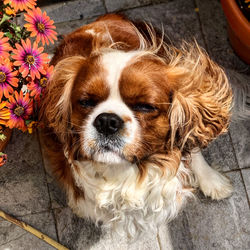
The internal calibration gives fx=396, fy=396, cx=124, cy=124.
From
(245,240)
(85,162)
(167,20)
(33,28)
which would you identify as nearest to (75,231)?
(85,162)

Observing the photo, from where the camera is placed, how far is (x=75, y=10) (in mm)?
3553

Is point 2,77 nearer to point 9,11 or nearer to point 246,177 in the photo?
point 9,11

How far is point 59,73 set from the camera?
7.61 ft

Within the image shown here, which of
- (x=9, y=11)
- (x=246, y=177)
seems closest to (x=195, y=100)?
(x=9, y=11)

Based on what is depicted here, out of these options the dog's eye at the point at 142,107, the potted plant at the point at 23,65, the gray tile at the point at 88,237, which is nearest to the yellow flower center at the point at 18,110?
the potted plant at the point at 23,65

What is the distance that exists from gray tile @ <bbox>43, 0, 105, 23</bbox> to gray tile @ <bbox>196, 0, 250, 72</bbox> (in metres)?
0.89

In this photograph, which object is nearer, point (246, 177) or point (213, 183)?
point (213, 183)

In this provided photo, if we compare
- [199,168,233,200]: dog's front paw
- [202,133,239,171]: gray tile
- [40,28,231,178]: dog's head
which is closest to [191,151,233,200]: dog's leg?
[199,168,233,200]: dog's front paw

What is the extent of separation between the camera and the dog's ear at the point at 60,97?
224 cm

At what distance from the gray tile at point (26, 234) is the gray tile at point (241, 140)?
62.5 inches

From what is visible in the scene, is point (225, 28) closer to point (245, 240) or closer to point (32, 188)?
point (245, 240)

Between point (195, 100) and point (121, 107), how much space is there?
463 millimetres

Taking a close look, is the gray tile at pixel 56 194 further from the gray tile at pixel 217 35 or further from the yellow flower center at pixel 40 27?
the gray tile at pixel 217 35

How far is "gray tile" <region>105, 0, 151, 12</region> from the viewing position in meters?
3.51
